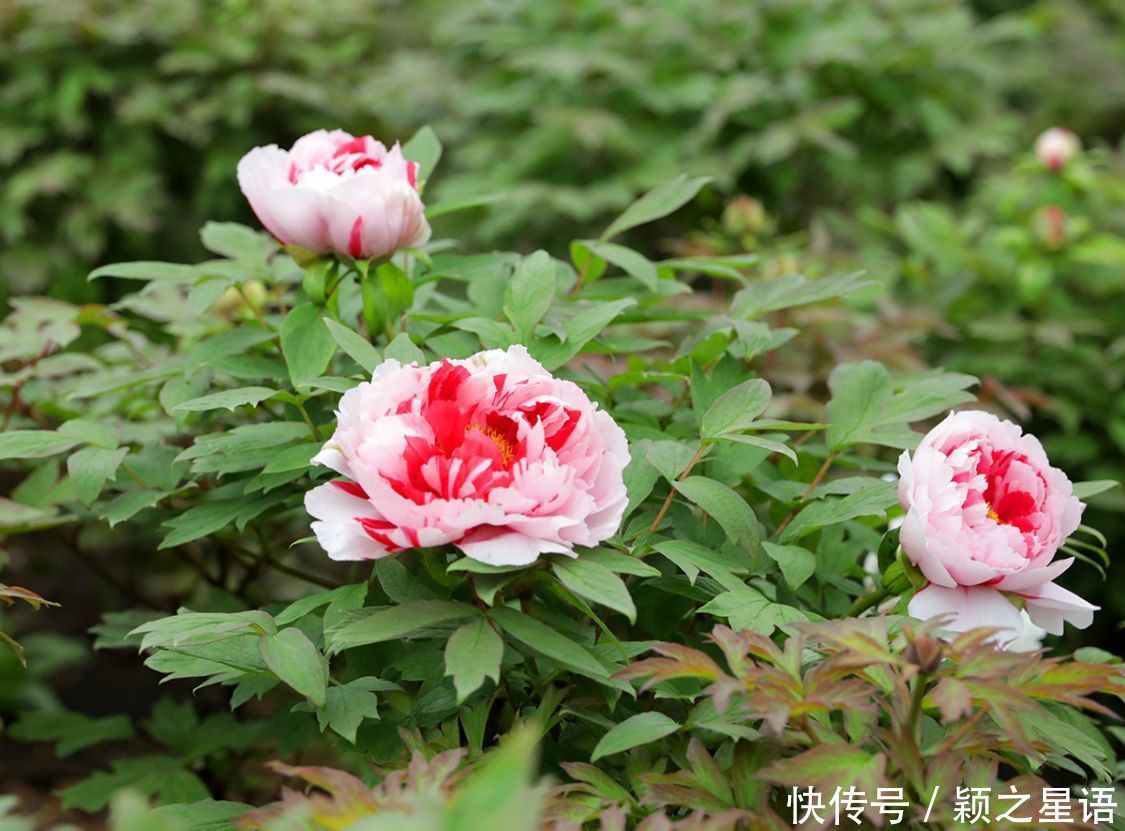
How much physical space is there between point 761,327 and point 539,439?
0.42 m

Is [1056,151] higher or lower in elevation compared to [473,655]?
lower

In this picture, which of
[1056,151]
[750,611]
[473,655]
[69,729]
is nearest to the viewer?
[473,655]

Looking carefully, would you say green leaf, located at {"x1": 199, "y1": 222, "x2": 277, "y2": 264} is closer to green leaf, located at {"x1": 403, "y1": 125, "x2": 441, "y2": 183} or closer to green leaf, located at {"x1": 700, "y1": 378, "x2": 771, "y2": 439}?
green leaf, located at {"x1": 403, "y1": 125, "x2": 441, "y2": 183}

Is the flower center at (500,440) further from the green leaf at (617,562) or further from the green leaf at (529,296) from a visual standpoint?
the green leaf at (529,296)

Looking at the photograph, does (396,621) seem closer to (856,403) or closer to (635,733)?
(635,733)

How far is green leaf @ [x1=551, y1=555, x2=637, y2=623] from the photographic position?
0.85m

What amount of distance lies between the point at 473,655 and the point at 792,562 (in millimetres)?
337

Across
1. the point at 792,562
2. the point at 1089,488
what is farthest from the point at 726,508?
the point at 1089,488

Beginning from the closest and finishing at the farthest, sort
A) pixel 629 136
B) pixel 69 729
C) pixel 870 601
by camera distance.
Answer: pixel 870 601
pixel 69 729
pixel 629 136

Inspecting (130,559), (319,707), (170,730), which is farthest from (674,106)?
(319,707)

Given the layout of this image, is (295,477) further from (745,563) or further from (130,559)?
(130,559)

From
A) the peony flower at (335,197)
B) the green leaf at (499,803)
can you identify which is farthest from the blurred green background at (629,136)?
the green leaf at (499,803)

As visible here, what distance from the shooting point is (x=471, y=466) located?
0.89m

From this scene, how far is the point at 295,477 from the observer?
1116 mm
